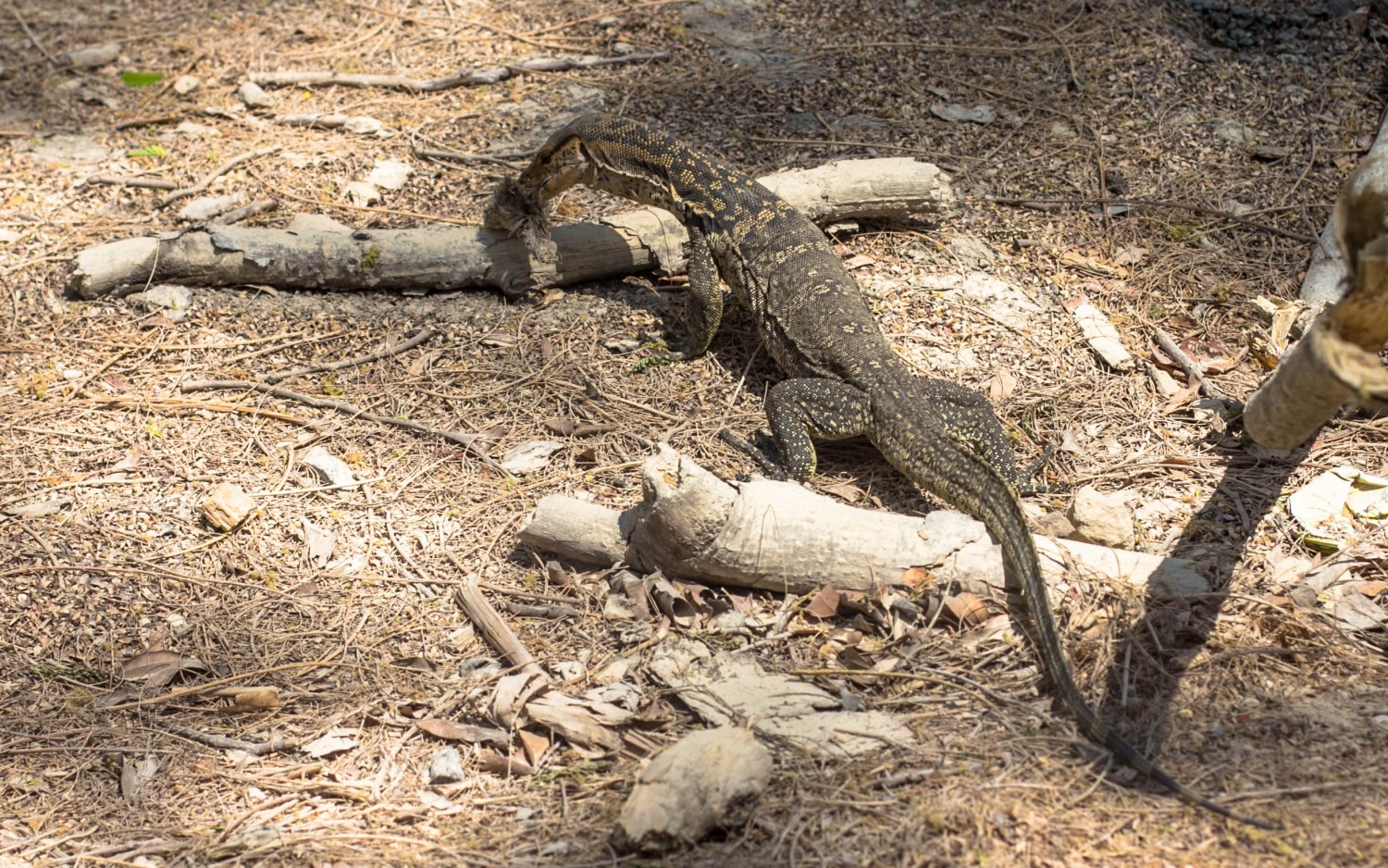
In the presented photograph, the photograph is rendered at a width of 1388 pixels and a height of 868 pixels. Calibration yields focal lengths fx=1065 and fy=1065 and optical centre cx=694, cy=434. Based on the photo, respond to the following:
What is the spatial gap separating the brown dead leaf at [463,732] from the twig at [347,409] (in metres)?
1.41

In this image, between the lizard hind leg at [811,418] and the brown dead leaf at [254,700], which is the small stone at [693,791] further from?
the lizard hind leg at [811,418]

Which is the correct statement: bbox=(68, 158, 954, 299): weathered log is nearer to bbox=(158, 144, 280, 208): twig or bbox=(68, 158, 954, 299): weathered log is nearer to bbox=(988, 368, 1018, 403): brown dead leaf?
bbox=(158, 144, 280, 208): twig

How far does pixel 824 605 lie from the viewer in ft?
12.8

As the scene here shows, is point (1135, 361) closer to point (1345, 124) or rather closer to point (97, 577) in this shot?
point (1345, 124)

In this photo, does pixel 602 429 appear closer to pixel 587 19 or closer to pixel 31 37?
pixel 587 19

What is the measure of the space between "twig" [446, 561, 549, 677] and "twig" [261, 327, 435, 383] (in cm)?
169

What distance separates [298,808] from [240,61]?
622 centimetres

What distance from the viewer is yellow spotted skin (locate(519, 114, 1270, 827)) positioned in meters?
4.24

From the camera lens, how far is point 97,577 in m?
4.27

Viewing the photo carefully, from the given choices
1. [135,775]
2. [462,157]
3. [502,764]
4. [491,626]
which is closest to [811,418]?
[491,626]

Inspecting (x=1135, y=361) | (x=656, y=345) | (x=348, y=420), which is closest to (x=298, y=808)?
(x=348, y=420)

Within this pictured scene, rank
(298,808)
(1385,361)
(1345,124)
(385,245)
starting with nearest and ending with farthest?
1. (298,808)
2. (1385,361)
3. (385,245)
4. (1345,124)

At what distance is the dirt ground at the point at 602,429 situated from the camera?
10.6 feet

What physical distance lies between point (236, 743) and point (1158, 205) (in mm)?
5403
